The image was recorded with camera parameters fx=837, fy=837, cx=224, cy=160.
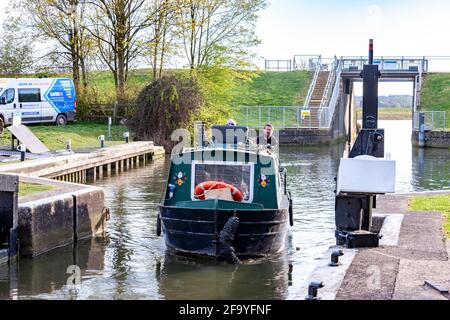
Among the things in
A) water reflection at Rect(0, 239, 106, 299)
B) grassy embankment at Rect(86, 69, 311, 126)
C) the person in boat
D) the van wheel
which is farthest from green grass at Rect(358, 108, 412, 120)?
water reflection at Rect(0, 239, 106, 299)

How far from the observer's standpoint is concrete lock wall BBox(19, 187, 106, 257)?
16.2 meters

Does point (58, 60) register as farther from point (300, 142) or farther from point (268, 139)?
point (268, 139)

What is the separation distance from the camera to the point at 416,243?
1365 cm

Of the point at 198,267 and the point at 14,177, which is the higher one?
the point at 14,177

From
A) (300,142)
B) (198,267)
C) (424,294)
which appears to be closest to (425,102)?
(300,142)

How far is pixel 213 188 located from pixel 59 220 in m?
3.25

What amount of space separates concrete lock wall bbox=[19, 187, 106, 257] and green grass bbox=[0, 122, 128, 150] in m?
15.8

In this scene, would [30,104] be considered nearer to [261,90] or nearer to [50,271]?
[50,271]

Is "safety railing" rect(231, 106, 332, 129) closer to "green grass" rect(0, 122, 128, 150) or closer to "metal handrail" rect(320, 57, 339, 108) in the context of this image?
"metal handrail" rect(320, 57, 339, 108)

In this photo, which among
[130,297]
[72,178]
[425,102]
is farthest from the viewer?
[425,102]

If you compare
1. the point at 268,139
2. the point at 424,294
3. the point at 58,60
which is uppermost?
the point at 58,60

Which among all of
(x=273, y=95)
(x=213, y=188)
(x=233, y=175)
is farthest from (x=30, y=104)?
(x=273, y=95)

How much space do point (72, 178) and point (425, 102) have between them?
3910 centimetres

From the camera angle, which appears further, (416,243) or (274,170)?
(274,170)
